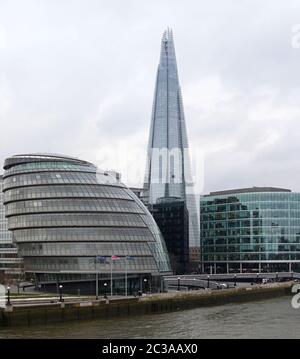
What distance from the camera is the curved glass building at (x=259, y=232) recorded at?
156 m

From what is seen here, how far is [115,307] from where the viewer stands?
2458 inches

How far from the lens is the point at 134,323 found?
56.1 metres

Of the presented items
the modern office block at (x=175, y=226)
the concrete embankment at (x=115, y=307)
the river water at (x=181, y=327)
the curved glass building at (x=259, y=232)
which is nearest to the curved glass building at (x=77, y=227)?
the concrete embankment at (x=115, y=307)

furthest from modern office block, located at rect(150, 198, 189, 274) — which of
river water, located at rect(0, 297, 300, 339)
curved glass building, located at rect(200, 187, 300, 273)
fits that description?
A: river water, located at rect(0, 297, 300, 339)

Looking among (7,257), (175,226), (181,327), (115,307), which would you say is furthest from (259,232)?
(181,327)

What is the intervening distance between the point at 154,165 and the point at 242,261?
4676 centimetres

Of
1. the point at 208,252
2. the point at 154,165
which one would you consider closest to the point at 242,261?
the point at 208,252

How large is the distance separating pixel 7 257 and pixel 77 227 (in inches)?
1015

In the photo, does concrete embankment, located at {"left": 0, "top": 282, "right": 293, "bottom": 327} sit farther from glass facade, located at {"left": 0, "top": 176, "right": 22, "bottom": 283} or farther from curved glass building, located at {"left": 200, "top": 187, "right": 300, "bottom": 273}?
curved glass building, located at {"left": 200, "top": 187, "right": 300, "bottom": 273}

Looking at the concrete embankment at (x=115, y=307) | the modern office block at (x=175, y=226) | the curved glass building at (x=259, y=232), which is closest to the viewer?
the concrete embankment at (x=115, y=307)

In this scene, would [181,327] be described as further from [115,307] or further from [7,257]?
[7,257]

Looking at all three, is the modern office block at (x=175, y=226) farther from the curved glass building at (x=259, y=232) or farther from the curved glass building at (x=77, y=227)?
the curved glass building at (x=77, y=227)

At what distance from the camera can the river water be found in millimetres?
46975

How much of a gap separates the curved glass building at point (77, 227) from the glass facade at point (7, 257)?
→ 4.79 metres
